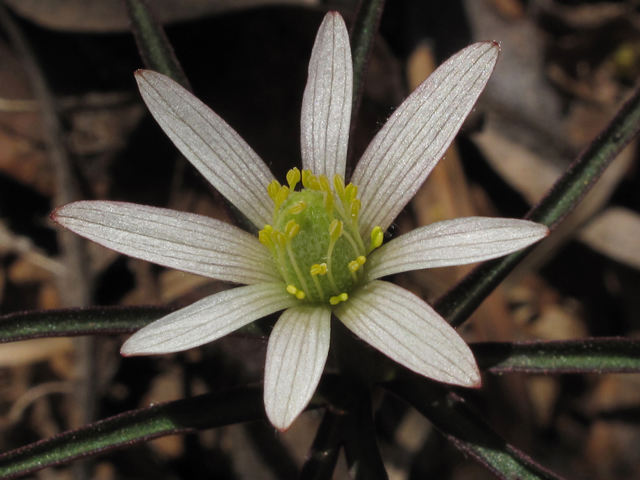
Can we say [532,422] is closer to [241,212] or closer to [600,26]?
[241,212]

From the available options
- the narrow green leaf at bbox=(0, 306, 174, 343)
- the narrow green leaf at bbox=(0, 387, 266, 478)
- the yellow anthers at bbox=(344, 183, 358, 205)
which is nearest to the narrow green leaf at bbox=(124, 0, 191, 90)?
the yellow anthers at bbox=(344, 183, 358, 205)

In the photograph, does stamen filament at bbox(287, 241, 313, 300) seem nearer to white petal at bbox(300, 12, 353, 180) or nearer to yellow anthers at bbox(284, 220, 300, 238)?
yellow anthers at bbox(284, 220, 300, 238)

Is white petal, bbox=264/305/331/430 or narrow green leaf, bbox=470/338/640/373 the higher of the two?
white petal, bbox=264/305/331/430

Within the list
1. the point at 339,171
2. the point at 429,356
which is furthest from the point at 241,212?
the point at 429,356

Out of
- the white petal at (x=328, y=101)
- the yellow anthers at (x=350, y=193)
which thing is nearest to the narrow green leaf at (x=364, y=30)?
the white petal at (x=328, y=101)

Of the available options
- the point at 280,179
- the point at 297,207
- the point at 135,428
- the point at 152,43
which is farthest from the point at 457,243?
the point at 280,179

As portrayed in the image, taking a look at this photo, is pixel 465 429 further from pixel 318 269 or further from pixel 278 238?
pixel 278 238
